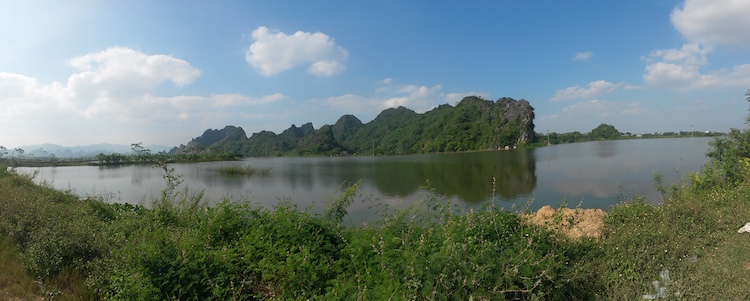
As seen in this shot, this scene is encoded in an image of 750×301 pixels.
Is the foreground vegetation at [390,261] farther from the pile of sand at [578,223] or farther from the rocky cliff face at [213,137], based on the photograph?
the rocky cliff face at [213,137]

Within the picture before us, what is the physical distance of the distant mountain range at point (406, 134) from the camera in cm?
10456

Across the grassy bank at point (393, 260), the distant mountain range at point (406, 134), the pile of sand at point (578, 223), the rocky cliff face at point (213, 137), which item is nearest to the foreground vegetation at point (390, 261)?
the grassy bank at point (393, 260)

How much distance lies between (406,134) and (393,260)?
137 meters

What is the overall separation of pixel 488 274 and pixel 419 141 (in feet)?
396

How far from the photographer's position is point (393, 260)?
3295 mm

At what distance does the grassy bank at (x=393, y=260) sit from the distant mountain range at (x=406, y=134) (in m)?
96.1

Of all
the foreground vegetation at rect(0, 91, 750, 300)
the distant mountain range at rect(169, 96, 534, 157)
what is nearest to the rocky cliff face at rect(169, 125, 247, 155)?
the distant mountain range at rect(169, 96, 534, 157)

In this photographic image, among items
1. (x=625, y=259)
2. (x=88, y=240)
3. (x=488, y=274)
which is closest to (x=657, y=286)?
(x=625, y=259)

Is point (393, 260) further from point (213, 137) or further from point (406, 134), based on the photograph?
point (213, 137)

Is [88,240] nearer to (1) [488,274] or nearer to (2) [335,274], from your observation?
(2) [335,274]

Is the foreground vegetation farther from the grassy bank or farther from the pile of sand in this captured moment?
the pile of sand

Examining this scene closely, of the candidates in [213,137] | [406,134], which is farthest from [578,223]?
[213,137]

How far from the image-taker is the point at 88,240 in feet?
16.0

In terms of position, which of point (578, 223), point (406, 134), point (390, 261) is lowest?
point (578, 223)
